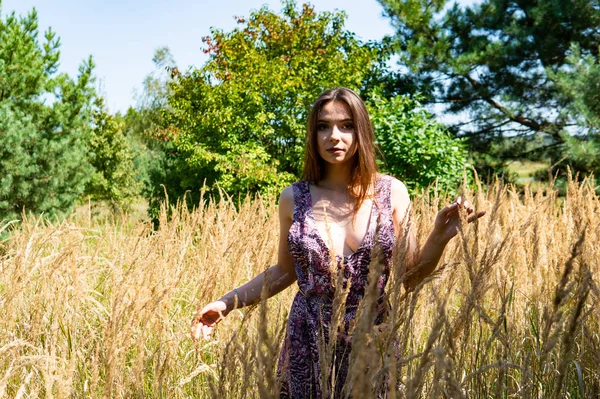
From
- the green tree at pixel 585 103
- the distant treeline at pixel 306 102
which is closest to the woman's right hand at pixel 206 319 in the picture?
Result: the distant treeline at pixel 306 102

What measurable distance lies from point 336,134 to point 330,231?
0.35 m

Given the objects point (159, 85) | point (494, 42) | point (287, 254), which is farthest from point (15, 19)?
point (159, 85)

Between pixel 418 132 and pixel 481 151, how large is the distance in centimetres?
340

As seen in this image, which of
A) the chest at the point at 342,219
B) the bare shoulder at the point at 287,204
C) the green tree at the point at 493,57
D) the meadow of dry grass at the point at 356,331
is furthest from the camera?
the green tree at the point at 493,57

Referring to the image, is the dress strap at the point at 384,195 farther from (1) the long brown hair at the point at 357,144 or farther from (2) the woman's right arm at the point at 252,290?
(2) the woman's right arm at the point at 252,290

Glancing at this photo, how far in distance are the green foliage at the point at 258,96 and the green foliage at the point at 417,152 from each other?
1319 mm

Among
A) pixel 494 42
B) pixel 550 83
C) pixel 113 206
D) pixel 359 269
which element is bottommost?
pixel 113 206

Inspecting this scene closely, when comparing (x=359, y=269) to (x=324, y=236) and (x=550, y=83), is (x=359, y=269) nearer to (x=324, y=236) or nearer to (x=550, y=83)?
(x=324, y=236)

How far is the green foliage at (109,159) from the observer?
11.3 m

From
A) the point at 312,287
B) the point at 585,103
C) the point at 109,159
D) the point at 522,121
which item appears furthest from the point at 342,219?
the point at 109,159

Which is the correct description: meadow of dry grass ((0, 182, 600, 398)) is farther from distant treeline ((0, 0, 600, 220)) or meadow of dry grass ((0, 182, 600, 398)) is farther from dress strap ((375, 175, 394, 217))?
distant treeline ((0, 0, 600, 220))

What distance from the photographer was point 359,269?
1722 millimetres

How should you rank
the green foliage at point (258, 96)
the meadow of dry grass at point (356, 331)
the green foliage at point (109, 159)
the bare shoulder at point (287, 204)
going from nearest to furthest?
the meadow of dry grass at point (356, 331) → the bare shoulder at point (287, 204) → the green foliage at point (258, 96) → the green foliage at point (109, 159)

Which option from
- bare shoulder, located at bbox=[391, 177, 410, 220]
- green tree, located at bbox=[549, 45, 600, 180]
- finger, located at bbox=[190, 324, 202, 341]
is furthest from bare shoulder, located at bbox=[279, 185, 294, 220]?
green tree, located at bbox=[549, 45, 600, 180]
